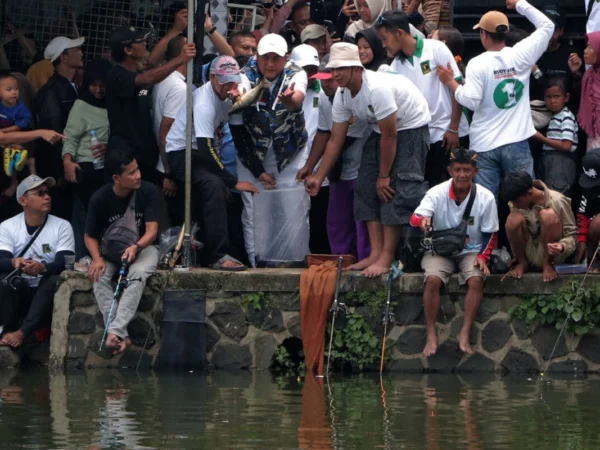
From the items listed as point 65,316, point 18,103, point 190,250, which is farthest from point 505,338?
point 18,103

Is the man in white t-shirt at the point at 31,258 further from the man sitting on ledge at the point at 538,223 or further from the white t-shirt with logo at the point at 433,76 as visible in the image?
the man sitting on ledge at the point at 538,223

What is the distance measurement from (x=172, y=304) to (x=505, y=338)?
2982 millimetres

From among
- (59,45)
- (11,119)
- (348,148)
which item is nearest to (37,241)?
(11,119)

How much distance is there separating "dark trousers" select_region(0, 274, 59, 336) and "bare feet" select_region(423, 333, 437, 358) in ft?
11.4

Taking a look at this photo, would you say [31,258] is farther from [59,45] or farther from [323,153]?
[323,153]

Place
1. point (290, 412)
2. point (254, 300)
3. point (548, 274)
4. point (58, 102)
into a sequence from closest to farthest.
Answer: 1. point (290, 412)
2. point (548, 274)
3. point (254, 300)
4. point (58, 102)

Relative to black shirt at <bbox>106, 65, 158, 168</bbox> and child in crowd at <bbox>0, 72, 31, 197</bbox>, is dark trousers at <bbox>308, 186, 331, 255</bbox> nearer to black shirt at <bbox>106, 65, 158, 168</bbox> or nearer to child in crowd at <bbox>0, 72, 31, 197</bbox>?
black shirt at <bbox>106, 65, 158, 168</bbox>

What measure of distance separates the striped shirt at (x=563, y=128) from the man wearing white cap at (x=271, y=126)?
2282mm

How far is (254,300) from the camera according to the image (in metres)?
12.8

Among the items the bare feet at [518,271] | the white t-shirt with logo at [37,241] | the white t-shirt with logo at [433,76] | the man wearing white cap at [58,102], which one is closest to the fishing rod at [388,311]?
the bare feet at [518,271]

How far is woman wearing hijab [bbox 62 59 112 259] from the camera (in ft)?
45.3

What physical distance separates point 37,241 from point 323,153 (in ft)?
9.13

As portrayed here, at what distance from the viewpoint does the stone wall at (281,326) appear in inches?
488

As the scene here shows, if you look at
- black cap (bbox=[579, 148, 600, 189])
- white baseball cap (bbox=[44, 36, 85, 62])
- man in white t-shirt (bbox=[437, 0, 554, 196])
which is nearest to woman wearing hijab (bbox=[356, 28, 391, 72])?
man in white t-shirt (bbox=[437, 0, 554, 196])
